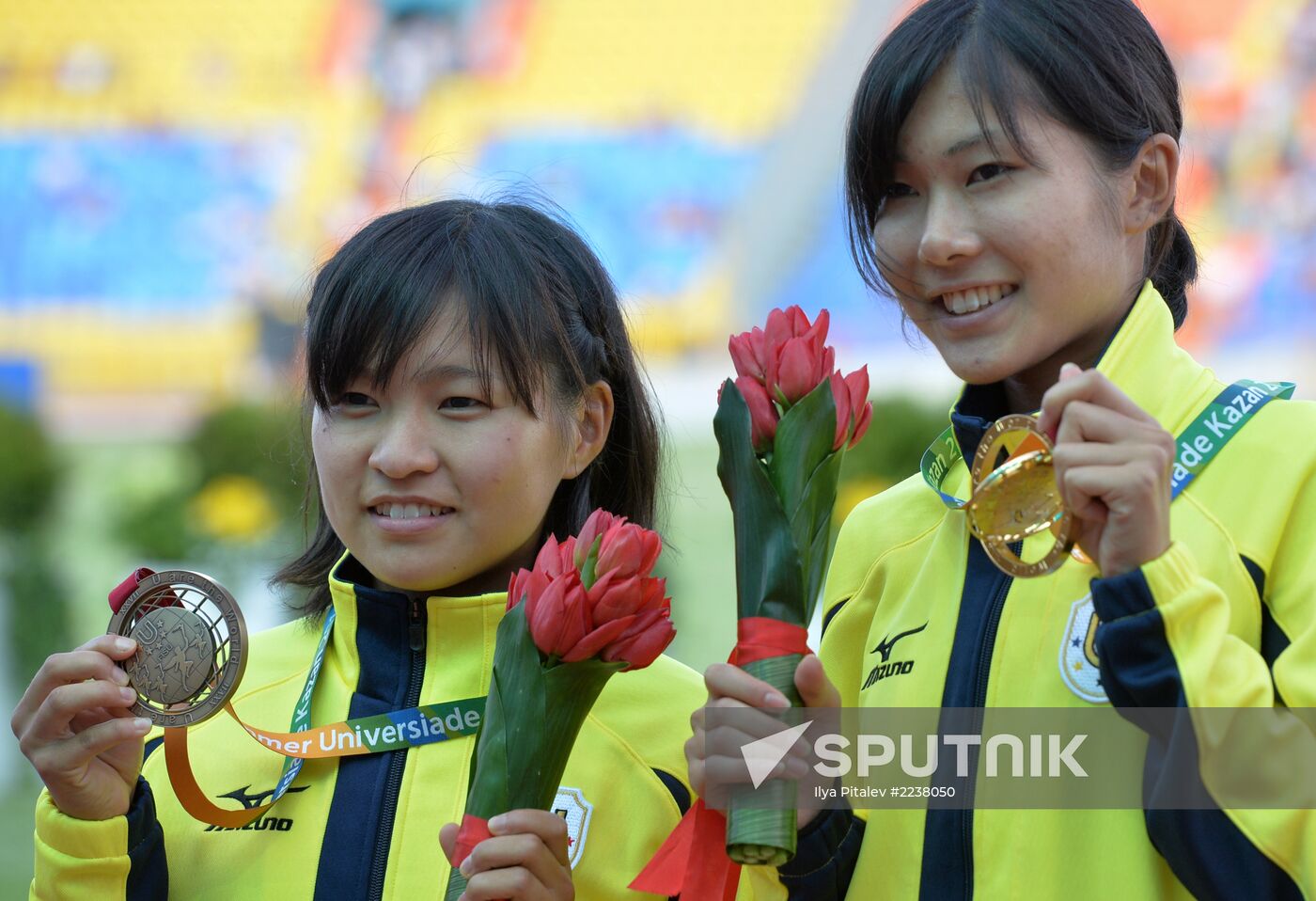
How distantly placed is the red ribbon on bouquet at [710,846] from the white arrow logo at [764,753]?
0.25ft

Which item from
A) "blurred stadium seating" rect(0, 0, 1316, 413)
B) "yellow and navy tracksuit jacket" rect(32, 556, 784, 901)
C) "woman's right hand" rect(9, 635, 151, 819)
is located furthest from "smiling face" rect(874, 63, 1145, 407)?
"blurred stadium seating" rect(0, 0, 1316, 413)

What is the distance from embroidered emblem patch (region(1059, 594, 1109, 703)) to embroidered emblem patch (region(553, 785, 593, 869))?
0.59m

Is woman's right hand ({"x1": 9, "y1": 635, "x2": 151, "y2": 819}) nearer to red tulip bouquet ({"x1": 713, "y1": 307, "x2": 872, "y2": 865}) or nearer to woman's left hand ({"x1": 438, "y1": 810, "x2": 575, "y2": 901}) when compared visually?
woman's left hand ({"x1": 438, "y1": 810, "x2": 575, "y2": 901})

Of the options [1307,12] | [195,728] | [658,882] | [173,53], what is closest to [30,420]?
[195,728]

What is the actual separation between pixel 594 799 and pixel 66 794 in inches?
23.6

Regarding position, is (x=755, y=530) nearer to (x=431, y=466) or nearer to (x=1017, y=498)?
(x=1017, y=498)

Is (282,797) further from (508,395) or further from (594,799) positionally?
(508,395)

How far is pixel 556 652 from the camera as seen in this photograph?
4.90ft

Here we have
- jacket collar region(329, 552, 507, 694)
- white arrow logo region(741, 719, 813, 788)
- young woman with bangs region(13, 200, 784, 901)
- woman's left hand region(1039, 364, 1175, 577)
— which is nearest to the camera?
woman's left hand region(1039, 364, 1175, 577)

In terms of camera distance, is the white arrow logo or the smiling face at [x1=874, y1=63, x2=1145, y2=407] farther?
the smiling face at [x1=874, y1=63, x2=1145, y2=407]

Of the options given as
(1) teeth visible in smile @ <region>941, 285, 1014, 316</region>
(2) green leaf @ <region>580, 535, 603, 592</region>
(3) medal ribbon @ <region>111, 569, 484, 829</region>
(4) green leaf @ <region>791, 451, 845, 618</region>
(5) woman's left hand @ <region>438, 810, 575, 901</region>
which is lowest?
(5) woman's left hand @ <region>438, 810, 575, 901</region>

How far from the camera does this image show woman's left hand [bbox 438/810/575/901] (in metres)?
1.47

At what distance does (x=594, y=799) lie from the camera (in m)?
1.83

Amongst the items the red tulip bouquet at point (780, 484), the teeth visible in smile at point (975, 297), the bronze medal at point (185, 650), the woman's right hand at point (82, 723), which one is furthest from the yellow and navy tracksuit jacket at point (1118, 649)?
the woman's right hand at point (82, 723)
